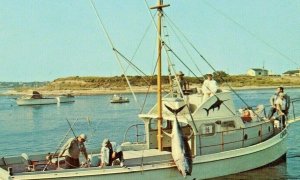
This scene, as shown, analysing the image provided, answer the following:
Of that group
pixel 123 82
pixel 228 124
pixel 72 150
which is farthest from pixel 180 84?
pixel 123 82

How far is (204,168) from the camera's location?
1945 cm

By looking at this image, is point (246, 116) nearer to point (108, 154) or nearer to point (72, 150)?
point (108, 154)

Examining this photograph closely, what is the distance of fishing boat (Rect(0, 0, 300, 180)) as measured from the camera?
17406 mm

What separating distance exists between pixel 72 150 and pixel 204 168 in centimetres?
549

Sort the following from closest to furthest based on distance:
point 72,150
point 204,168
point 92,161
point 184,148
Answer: point 72,150 < point 92,161 < point 184,148 < point 204,168

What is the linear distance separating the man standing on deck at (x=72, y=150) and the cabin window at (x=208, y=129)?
532 centimetres

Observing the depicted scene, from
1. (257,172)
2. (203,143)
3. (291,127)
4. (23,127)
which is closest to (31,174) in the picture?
(203,143)

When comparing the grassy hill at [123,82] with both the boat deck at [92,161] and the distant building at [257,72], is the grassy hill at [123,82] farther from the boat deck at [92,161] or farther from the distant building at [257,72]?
the boat deck at [92,161]

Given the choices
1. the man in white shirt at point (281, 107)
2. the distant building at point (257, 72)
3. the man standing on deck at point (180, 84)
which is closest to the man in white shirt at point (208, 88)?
the man standing on deck at point (180, 84)

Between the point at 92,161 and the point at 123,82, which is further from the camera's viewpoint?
the point at 123,82

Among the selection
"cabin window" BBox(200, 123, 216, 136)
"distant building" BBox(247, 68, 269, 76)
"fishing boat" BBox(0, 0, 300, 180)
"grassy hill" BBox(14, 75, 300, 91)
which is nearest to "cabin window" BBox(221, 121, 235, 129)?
"fishing boat" BBox(0, 0, 300, 180)

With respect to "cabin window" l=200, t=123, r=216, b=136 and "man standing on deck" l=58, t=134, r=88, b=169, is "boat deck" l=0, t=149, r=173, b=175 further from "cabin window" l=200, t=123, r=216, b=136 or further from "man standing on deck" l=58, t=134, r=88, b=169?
"cabin window" l=200, t=123, r=216, b=136

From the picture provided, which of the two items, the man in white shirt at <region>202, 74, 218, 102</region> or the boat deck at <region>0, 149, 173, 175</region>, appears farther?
the man in white shirt at <region>202, 74, 218, 102</region>

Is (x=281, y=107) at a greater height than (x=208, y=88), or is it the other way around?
(x=208, y=88)
